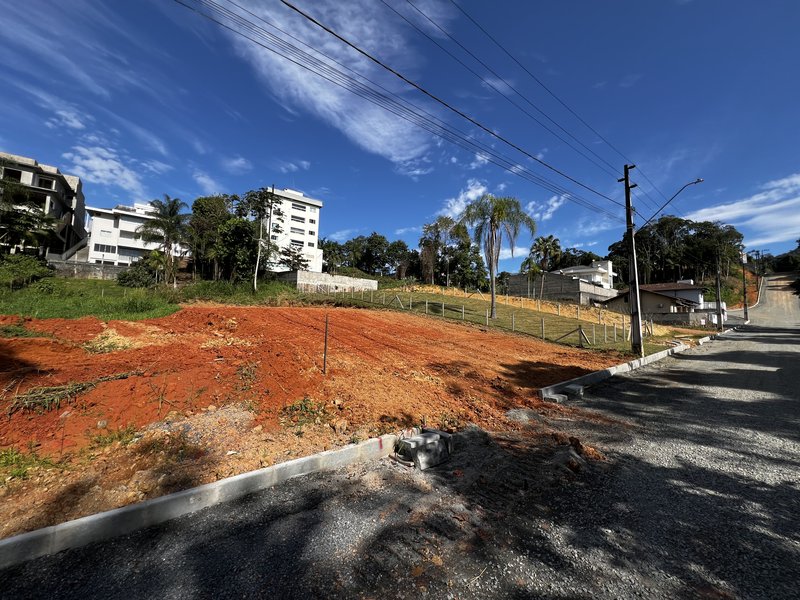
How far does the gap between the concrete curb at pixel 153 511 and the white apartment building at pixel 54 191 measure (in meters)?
51.8

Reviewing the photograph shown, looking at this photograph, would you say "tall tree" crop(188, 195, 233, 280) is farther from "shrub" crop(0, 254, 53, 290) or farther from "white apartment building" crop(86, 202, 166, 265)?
"shrub" crop(0, 254, 53, 290)

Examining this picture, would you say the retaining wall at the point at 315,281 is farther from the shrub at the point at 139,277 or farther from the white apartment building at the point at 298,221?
the white apartment building at the point at 298,221

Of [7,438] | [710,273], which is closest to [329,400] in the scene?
[7,438]

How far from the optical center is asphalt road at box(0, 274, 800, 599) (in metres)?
2.62

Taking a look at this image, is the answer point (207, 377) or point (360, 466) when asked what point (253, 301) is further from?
point (360, 466)

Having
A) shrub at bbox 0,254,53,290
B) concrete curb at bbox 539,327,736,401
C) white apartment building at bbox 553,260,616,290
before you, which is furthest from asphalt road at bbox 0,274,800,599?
white apartment building at bbox 553,260,616,290

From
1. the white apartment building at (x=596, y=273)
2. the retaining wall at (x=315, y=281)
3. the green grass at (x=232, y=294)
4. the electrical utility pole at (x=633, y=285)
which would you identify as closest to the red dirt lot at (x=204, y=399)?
the electrical utility pole at (x=633, y=285)

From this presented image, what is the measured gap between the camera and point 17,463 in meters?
4.02

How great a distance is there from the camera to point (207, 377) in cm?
684

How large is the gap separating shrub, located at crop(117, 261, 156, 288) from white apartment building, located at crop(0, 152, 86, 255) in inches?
433

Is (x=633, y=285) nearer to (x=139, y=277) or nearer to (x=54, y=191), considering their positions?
(x=139, y=277)

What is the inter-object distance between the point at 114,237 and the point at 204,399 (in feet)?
195

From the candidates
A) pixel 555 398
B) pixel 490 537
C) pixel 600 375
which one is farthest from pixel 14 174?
pixel 600 375

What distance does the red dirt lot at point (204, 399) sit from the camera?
396 cm
